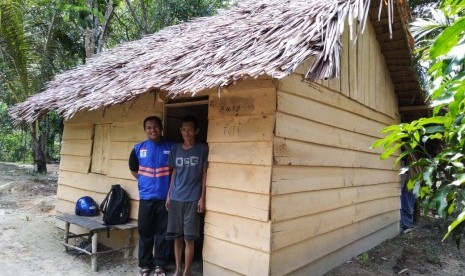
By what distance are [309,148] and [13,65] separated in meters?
8.86

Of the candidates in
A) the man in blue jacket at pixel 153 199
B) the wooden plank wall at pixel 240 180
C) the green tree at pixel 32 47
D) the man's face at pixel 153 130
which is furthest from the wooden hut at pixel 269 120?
the green tree at pixel 32 47

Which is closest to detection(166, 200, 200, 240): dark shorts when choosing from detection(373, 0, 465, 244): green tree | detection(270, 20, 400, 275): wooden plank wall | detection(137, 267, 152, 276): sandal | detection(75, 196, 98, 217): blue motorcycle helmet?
detection(137, 267, 152, 276): sandal

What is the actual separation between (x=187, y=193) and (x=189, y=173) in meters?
0.23

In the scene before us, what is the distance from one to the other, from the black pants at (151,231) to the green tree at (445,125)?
319 cm

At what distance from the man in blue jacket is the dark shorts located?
324 mm

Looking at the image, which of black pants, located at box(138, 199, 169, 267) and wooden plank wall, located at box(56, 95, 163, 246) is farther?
wooden plank wall, located at box(56, 95, 163, 246)

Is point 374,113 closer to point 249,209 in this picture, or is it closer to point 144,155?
point 249,209

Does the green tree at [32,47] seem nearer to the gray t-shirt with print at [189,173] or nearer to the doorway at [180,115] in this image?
the doorway at [180,115]

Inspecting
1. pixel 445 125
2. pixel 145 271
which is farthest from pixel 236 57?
pixel 145 271

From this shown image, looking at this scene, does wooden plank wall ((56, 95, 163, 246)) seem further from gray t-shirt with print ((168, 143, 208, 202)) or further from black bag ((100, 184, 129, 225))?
gray t-shirt with print ((168, 143, 208, 202))

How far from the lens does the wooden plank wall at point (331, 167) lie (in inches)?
149

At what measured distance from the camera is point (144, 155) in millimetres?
4594

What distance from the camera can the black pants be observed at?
4504mm

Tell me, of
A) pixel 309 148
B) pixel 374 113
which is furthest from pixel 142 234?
pixel 374 113
